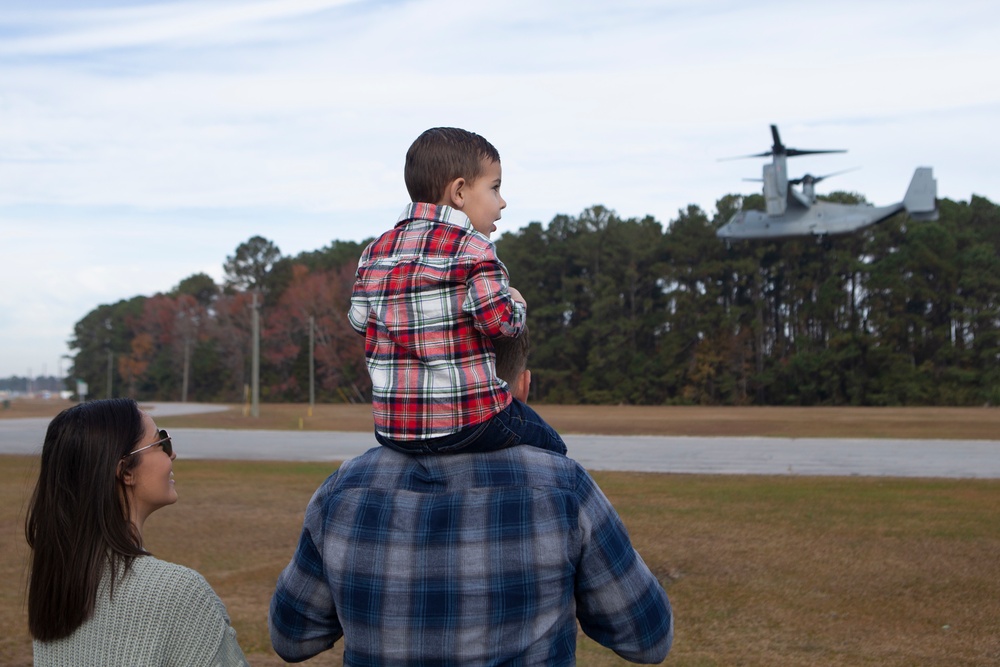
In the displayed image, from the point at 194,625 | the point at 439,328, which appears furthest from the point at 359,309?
the point at 194,625

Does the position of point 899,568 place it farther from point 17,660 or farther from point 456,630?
point 456,630

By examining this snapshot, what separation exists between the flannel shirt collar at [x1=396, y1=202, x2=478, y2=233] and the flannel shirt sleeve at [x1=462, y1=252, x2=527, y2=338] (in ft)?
0.36

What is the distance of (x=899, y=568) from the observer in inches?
303

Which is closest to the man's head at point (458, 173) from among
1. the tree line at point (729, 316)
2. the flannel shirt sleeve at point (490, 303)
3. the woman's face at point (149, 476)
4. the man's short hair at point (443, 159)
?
A: the man's short hair at point (443, 159)

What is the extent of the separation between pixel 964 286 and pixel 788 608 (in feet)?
209

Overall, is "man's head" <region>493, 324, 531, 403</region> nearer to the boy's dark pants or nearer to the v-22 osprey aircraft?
the boy's dark pants

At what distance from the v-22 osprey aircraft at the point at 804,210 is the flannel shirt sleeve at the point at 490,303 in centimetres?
4924

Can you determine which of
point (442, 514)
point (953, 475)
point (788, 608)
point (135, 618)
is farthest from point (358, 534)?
point (953, 475)

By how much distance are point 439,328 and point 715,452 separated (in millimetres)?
19018

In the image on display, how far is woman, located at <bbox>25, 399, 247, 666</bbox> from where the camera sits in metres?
1.94

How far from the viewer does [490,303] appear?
6.10 ft

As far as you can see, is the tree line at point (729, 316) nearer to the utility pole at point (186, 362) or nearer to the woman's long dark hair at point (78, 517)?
the utility pole at point (186, 362)

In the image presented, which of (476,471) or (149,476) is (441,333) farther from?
(149,476)

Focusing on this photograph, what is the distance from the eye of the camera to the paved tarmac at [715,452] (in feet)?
53.5
